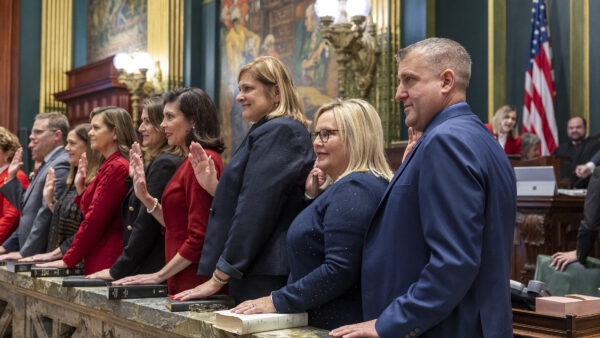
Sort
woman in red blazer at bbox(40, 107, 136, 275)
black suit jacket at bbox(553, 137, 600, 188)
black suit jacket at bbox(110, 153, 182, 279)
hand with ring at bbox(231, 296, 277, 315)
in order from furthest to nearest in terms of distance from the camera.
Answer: black suit jacket at bbox(553, 137, 600, 188) < woman in red blazer at bbox(40, 107, 136, 275) < black suit jacket at bbox(110, 153, 182, 279) < hand with ring at bbox(231, 296, 277, 315)

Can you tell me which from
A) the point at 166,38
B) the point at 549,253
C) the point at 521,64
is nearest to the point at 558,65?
the point at 521,64

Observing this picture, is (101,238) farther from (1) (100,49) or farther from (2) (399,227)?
(1) (100,49)

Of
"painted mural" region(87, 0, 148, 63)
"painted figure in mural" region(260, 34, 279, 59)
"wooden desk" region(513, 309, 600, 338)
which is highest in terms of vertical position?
"painted mural" region(87, 0, 148, 63)

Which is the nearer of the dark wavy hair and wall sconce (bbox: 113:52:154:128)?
the dark wavy hair

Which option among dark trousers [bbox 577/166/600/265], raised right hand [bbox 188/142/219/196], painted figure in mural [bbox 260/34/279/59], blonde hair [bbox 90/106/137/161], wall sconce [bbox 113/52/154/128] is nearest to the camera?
raised right hand [bbox 188/142/219/196]

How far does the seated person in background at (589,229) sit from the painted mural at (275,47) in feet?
13.4

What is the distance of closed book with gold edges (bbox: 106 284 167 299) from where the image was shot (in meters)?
2.96

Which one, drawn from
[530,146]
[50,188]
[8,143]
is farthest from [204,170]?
[530,146]

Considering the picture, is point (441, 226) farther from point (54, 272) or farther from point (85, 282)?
point (54, 272)

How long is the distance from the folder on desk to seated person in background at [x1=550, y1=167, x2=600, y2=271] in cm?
106

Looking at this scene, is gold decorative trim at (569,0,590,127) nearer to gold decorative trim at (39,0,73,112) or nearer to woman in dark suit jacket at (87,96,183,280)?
woman in dark suit jacket at (87,96,183,280)

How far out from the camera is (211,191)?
2916 mm

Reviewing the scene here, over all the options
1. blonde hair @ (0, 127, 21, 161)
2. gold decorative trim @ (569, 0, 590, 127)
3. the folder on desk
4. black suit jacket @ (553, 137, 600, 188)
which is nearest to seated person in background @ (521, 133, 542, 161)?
black suit jacket @ (553, 137, 600, 188)

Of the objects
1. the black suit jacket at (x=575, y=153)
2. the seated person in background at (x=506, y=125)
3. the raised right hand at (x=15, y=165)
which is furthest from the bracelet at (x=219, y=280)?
the black suit jacket at (x=575, y=153)
